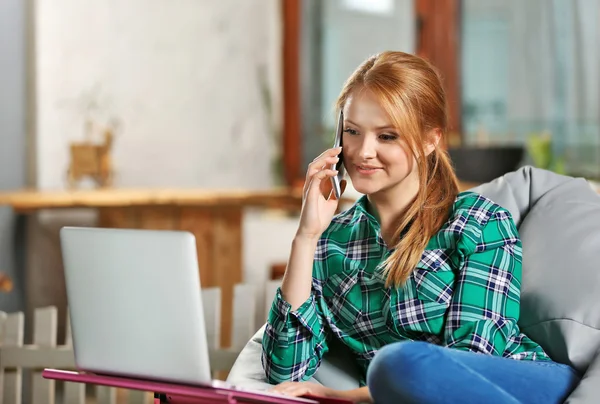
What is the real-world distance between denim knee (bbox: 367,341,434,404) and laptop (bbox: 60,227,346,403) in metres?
0.14

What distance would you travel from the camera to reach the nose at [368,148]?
1491mm

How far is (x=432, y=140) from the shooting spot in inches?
61.9

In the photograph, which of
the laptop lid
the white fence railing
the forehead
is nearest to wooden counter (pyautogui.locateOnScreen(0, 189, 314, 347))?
the white fence railing

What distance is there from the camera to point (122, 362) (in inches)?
48.4

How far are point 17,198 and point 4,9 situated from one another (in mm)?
793

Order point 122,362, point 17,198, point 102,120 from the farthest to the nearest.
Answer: point 102,120
point 17,198
point 122,362

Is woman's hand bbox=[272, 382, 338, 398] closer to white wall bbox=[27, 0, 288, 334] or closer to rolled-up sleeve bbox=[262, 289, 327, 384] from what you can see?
rolled-up sleeve bbox=[262, 289, 327, 384]

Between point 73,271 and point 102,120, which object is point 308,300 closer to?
point 73,271

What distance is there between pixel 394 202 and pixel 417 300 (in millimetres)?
197

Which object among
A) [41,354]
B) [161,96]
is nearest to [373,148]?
[41,354]

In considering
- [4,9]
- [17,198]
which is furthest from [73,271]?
[4,9]

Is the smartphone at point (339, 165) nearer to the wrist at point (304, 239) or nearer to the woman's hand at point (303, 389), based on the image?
the wrist at point (304, 239)

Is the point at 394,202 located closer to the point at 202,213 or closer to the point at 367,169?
the point at 367,169

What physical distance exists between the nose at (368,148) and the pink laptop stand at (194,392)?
43cm
